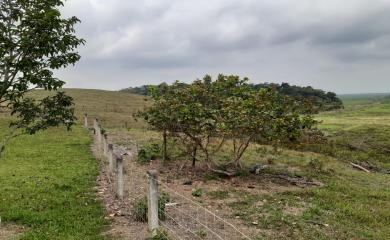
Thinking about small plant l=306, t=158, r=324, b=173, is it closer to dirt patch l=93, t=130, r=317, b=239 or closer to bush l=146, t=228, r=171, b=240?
dirt patch l=93, t=130, r=317, b=239

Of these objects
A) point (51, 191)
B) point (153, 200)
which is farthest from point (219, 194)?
point (153, 200)

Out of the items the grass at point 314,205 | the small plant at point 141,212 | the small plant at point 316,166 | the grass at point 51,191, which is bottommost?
the small plant at point 316,166

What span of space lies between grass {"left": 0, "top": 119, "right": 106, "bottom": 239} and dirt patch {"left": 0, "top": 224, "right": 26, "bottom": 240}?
0.23m

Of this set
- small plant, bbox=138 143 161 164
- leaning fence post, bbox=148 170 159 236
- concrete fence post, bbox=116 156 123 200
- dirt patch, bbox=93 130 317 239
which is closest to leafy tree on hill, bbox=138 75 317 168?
dirt patch, bbox=93 130 317 239

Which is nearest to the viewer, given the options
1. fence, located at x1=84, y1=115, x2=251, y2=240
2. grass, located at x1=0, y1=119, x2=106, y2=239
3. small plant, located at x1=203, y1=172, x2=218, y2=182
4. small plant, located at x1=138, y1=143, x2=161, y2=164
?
fence, located at x1=84, y1=115, x2=251, y2=240

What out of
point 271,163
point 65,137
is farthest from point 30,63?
point 65,137

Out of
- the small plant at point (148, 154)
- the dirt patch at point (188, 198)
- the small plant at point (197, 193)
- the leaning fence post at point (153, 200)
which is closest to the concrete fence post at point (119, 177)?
the dirt patch at point (188, 198)

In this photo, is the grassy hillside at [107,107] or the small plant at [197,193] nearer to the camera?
the small plant at [197,193]

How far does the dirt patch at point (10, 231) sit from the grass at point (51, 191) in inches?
9.2

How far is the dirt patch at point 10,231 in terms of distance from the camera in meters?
11.7

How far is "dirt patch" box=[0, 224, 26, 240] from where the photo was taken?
38.4 feet

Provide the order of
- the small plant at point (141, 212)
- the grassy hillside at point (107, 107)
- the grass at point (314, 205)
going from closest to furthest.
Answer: the small plant at point (141, 212), the grass at point (314, 205), the grassy hillside at point (107, 107)

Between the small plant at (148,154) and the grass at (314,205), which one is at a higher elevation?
the small plant at (148,154)

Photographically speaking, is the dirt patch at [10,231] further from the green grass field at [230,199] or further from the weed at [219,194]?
the weed at [219,194]
